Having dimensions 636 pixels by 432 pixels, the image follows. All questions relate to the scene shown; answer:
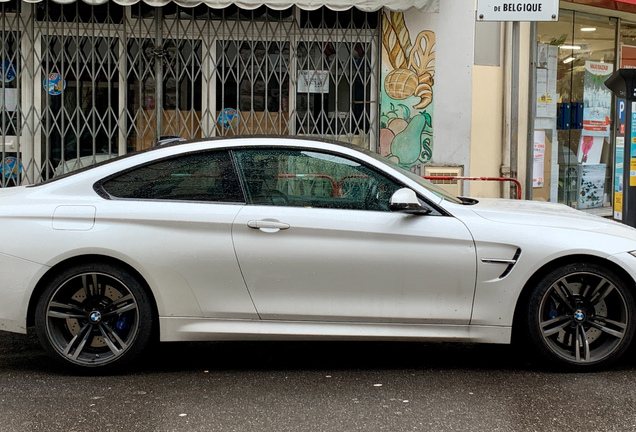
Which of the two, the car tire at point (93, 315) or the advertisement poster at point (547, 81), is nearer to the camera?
the car tire at point (93, 315)

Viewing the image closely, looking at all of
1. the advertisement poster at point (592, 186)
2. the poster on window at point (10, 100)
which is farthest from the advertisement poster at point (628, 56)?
the poster on window at point (10, 100)

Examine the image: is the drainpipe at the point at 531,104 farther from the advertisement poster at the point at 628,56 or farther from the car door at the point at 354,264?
the car door at the point at 354,264

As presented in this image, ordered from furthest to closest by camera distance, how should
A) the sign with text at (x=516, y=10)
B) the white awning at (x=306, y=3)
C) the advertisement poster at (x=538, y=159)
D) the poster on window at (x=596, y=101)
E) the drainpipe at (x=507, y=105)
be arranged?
the poster on window at (x=596, y=101)
the advertisement poster at (x=538, y=159)
the drainpipe at (x=507, y=105)
the white awning at (x=306, y=3)
the sign with text at (x=516, y=10)

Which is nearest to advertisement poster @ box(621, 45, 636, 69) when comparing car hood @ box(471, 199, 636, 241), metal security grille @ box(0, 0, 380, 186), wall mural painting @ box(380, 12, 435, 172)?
wall mural painting @ box(380, 12, 435, 172)

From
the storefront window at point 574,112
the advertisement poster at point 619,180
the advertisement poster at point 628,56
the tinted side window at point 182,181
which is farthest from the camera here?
the advertisement poster at point 628,56

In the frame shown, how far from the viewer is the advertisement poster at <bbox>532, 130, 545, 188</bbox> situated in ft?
36.9

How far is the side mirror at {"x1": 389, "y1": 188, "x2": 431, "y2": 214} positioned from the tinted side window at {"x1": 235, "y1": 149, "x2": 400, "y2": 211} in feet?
0.36

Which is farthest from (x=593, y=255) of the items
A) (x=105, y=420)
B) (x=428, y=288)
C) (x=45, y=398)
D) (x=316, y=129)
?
(x=316, y=129)

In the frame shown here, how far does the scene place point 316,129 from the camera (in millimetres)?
10500

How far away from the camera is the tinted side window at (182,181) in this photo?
209 inches

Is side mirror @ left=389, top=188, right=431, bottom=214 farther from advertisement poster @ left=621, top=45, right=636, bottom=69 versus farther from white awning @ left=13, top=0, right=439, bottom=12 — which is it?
advertisement poster @ left=621, top=45, right=636, bottom=69

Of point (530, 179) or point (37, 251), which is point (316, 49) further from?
point (37, 251)

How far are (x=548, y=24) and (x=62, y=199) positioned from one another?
807cm

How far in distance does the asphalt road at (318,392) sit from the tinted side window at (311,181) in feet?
3.55
